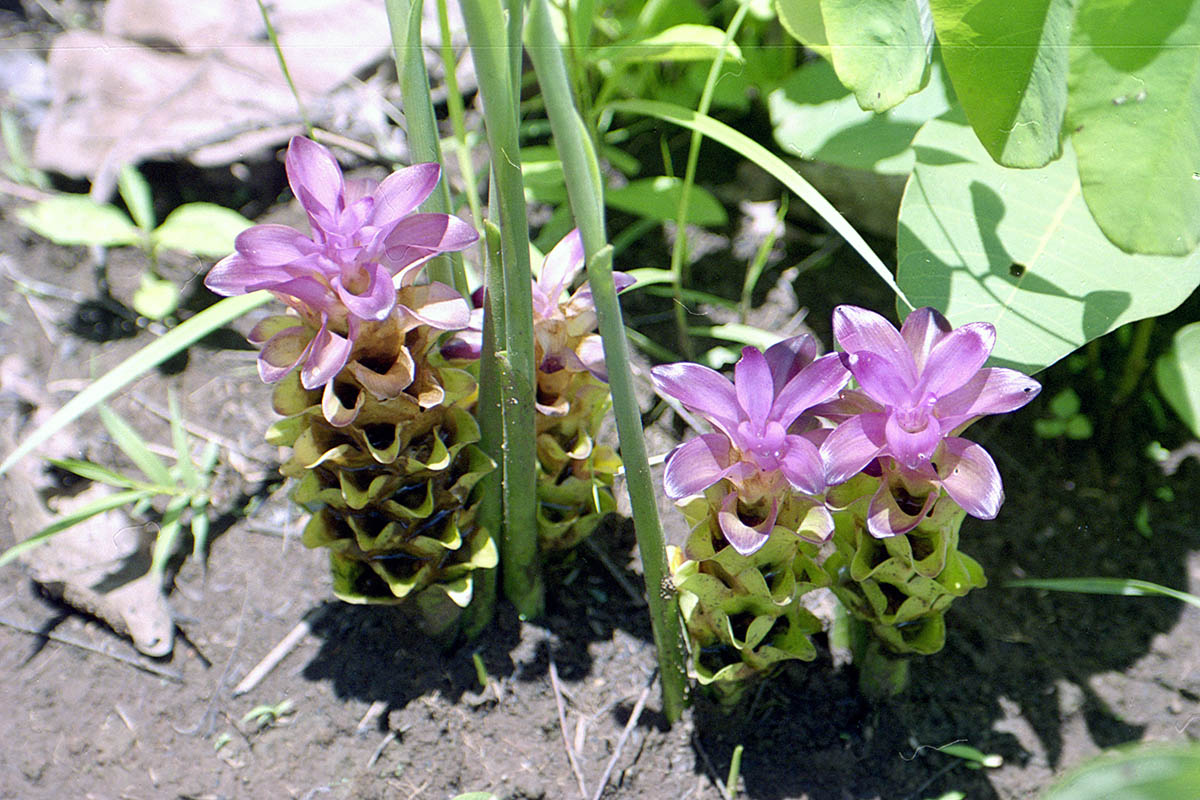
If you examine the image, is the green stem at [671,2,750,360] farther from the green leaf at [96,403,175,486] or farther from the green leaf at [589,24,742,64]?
the green leaf at [96,403,175,486]

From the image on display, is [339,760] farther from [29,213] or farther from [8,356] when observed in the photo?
[29,213]

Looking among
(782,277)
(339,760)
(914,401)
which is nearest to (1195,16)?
(914,401)

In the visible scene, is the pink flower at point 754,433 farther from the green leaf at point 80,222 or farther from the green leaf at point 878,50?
the green leaf at point 80,222

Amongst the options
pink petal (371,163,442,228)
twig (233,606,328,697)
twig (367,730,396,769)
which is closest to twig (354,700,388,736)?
twig (367,730,396,769)

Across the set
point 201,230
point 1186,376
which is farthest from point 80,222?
point 1186,376

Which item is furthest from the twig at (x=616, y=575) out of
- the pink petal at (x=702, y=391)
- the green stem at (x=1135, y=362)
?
the green stem at (x=1135, y=362)

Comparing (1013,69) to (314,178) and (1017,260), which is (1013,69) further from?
(314,178)
